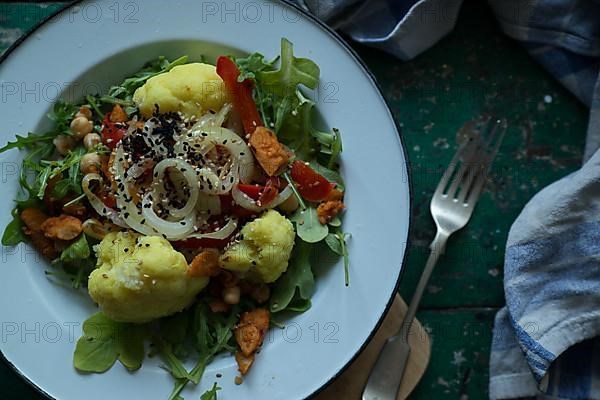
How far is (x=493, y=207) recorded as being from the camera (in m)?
2.35

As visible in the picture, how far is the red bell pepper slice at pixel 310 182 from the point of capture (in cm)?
195

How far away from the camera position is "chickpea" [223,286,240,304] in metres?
1.96

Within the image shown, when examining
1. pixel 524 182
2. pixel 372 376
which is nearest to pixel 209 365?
pixel 372 376

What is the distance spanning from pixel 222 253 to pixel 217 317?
0.64 ft

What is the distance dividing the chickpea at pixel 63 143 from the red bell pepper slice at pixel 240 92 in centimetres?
45

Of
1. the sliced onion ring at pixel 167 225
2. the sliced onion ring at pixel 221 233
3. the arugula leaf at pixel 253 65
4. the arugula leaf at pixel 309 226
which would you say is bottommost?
the arugula leaf at pixel 309 226

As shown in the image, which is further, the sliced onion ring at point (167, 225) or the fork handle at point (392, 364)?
the fork handle at point (392, 364)

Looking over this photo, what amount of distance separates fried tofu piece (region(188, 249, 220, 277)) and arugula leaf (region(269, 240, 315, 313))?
19 centimetres

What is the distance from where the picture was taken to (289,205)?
1.98 meters

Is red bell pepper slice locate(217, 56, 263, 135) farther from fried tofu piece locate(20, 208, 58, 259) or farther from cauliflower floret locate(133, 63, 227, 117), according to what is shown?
fried tofu piece locate(20, 208, 58, 259)

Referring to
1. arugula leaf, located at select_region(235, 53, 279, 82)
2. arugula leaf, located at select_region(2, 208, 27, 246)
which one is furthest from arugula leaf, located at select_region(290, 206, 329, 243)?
arugula leaf, located at select_region(2, 208, 27, 246)

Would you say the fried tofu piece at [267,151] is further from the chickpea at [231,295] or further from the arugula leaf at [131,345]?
the arugula leaf at [131,345]

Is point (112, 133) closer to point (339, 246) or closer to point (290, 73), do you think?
point (290, 73)

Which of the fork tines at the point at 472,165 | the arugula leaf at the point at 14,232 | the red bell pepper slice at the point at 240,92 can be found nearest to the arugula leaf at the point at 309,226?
the red bell pepper slice at the point at 240,92
